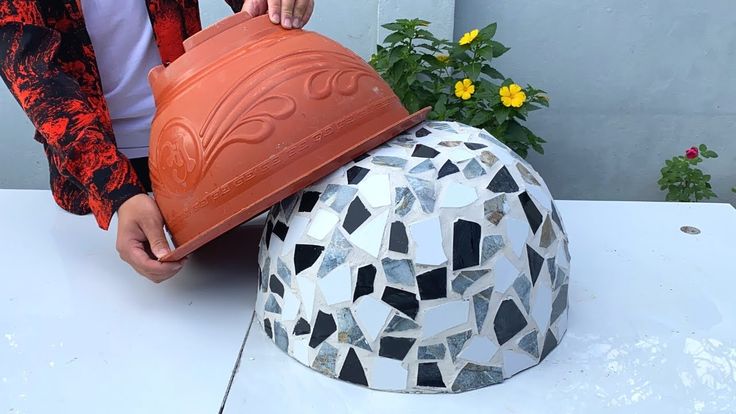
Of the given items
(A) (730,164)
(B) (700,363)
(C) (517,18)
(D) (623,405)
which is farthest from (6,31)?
(A) (730,164)

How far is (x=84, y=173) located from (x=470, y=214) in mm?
648

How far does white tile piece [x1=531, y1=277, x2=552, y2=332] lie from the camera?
3.25ft

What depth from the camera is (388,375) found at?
0.95 metres

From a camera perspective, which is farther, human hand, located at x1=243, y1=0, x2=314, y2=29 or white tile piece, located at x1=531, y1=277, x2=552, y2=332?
human hand, located at x1=243, y1=0, x2=314, y2=29

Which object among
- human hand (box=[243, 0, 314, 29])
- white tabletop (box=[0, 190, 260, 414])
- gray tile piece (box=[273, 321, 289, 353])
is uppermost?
human hand (box=[243, 0, 314, 29])

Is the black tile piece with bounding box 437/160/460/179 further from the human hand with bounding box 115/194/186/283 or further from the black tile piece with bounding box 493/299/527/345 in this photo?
the human hand with bounding box 115/194/186/283

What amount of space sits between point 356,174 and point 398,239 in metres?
0.12

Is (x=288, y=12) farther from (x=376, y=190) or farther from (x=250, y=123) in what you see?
(x=376, y=190)

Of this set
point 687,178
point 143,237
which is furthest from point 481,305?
point 687,178

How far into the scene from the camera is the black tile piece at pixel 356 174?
0.97 metres

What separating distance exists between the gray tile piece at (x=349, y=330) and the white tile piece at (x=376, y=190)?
156 millimetres

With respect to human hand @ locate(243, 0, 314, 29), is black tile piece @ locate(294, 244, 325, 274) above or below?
below

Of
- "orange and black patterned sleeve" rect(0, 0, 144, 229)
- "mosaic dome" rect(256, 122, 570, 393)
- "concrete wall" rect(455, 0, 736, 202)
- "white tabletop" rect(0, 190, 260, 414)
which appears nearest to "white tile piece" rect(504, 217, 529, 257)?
A: "mosaic dome" rect(256, 122, 570, 393)

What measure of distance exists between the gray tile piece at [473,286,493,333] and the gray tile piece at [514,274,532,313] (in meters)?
0.05
